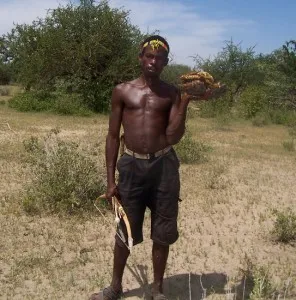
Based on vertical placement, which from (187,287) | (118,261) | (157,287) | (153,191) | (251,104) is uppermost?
(251,104)

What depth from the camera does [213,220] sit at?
5.16 metres

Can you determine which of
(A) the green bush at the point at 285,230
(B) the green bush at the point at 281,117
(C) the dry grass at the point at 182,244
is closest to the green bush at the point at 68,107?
(B) the green bush at the point at 281,117

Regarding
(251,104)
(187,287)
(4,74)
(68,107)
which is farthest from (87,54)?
(4,74)

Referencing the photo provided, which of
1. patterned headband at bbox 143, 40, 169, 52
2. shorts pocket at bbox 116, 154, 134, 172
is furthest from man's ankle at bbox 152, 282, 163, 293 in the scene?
patterned headband at bbox 143, 40, 169, 52

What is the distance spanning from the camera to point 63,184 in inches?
203

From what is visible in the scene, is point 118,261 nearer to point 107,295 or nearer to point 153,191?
point 107,295

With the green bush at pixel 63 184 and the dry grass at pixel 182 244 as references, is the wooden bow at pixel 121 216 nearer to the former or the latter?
the dry grass at pixel 182 244

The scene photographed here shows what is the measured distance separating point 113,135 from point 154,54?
63cm

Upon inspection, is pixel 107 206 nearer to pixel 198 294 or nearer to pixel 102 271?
pixel 102 271

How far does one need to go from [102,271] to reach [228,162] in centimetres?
548

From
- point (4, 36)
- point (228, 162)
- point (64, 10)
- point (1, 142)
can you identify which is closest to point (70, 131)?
point (1, 142)

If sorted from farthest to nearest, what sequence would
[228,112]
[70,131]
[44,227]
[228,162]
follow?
[228,112] → [70,131] → [228,162] → [44,227]

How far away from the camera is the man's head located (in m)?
2.70

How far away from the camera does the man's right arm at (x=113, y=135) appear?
2893 mm
